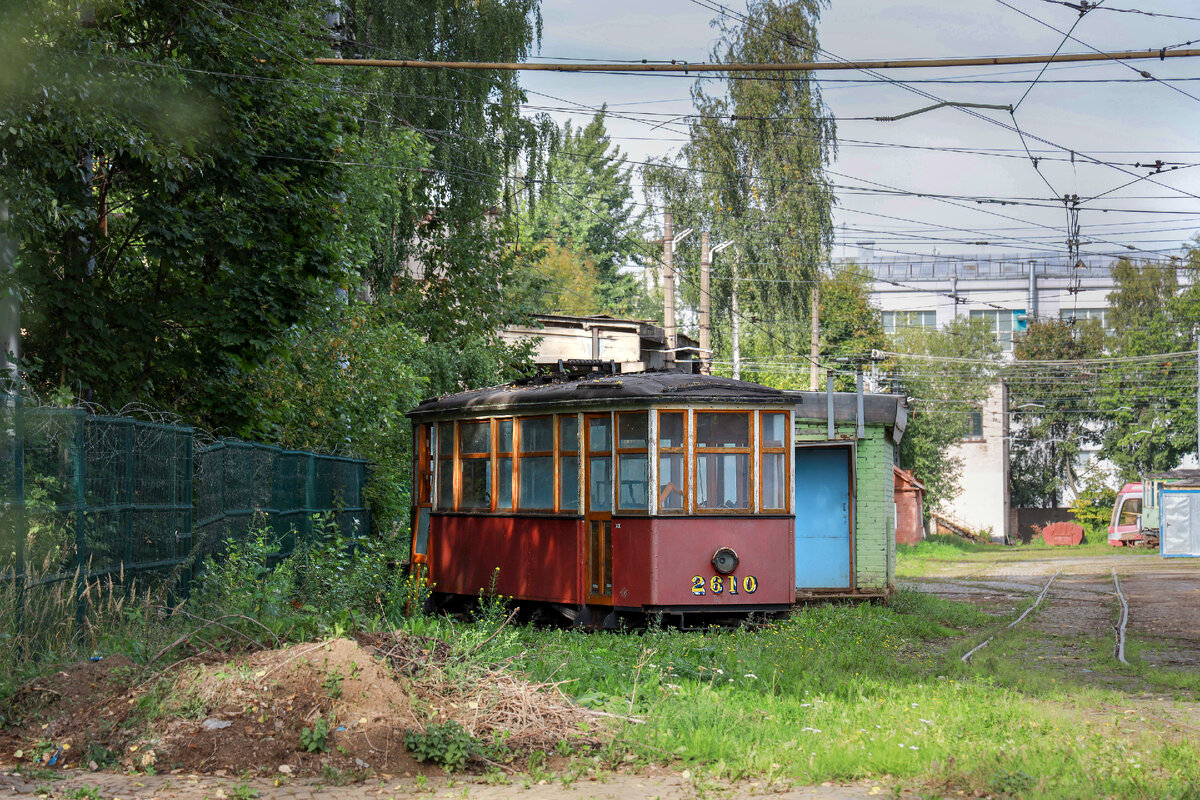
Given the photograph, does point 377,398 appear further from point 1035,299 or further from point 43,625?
point 1035,299

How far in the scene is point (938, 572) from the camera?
33.0 m

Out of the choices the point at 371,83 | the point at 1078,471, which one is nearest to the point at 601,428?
the point at 371,83

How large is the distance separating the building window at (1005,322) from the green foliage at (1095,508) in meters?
10.6

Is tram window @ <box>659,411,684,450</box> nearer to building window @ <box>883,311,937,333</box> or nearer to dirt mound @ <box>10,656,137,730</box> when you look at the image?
dirt mound @ <box>10,656,137,730</box>

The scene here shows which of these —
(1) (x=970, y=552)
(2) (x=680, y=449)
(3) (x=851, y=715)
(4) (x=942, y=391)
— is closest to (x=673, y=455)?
(2) (x=680, y=449)

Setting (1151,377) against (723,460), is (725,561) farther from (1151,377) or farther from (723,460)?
(1151,377)

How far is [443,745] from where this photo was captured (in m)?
7.32

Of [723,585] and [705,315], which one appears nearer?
[723,585]

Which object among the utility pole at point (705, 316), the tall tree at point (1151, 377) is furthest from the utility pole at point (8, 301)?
the tall tree at point (1151, 377)

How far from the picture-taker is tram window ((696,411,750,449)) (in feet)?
44.9

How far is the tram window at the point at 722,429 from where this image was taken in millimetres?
13695

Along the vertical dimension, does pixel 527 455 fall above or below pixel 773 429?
below

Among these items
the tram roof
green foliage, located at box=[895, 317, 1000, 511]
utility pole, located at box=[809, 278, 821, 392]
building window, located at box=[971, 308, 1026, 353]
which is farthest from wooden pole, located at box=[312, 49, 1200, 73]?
building window, located at box=[971, 308, 1026, 353]

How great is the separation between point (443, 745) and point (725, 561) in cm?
660
